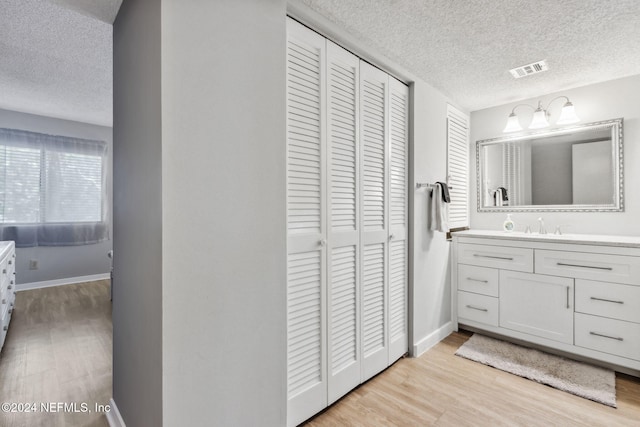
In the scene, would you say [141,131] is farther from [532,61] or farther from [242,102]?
[532,61]

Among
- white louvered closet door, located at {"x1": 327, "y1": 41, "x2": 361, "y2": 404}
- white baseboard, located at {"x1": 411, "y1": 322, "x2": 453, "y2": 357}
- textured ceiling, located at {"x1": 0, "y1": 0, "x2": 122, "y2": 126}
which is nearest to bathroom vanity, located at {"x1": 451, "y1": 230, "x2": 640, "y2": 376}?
white baseboard, located at {"x1": 411, "y1": 322, "x2": 453, "y2": 357}

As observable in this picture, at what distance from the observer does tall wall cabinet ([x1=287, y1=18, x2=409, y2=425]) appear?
1623mm

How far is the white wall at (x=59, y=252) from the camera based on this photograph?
423cm

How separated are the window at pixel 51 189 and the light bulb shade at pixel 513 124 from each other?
218 inches

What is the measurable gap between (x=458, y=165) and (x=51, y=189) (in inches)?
212

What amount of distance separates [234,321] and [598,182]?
10.3 feet

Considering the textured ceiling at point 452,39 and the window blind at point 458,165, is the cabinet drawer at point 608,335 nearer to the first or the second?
the window blind at point 458,165

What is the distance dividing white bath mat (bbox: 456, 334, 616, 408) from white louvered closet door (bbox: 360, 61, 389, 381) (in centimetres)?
88

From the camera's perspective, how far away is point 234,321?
1264 millimetres

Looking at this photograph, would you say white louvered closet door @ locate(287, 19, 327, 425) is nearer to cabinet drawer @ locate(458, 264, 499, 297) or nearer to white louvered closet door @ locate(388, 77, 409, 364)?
white louvered closet door @ locate(388, 77, 409, 364)

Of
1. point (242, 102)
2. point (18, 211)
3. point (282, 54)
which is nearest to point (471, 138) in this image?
point (282, 54)

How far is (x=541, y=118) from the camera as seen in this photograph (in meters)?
2.79

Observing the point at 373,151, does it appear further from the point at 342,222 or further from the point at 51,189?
the point at 51,189

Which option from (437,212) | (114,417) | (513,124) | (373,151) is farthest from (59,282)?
(513,124)
